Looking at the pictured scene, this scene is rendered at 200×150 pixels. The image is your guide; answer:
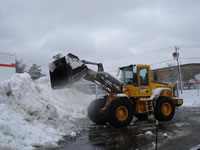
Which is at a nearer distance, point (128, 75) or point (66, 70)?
point (66, 70)

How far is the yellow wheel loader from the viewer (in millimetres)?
11648

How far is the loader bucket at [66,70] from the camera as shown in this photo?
11398mm

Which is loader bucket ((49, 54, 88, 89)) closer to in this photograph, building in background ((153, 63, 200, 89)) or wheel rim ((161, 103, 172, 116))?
wheel rim ((161, 103, 172, 116))

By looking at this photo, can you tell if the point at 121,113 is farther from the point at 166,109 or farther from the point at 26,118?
the point at 26,118

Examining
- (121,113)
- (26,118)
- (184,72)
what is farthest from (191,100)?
(184,72)

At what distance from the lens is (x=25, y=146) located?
28.2 feet

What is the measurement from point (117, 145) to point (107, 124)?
4.51 m

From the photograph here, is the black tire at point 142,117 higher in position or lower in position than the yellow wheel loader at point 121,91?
lower

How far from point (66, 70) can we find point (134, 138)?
3.98m

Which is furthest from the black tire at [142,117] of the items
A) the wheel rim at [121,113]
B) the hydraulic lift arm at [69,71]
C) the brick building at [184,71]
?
the brick building at [184,71]

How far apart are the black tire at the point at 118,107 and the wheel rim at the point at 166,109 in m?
2.22

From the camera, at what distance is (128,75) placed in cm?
1384

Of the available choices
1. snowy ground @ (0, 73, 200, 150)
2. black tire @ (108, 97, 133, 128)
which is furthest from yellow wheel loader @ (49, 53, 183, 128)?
snowy ground @ (0, 73, 200, 150)

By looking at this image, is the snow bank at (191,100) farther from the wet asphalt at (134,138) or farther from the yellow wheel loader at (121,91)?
the wet asphalt at (134,138)
